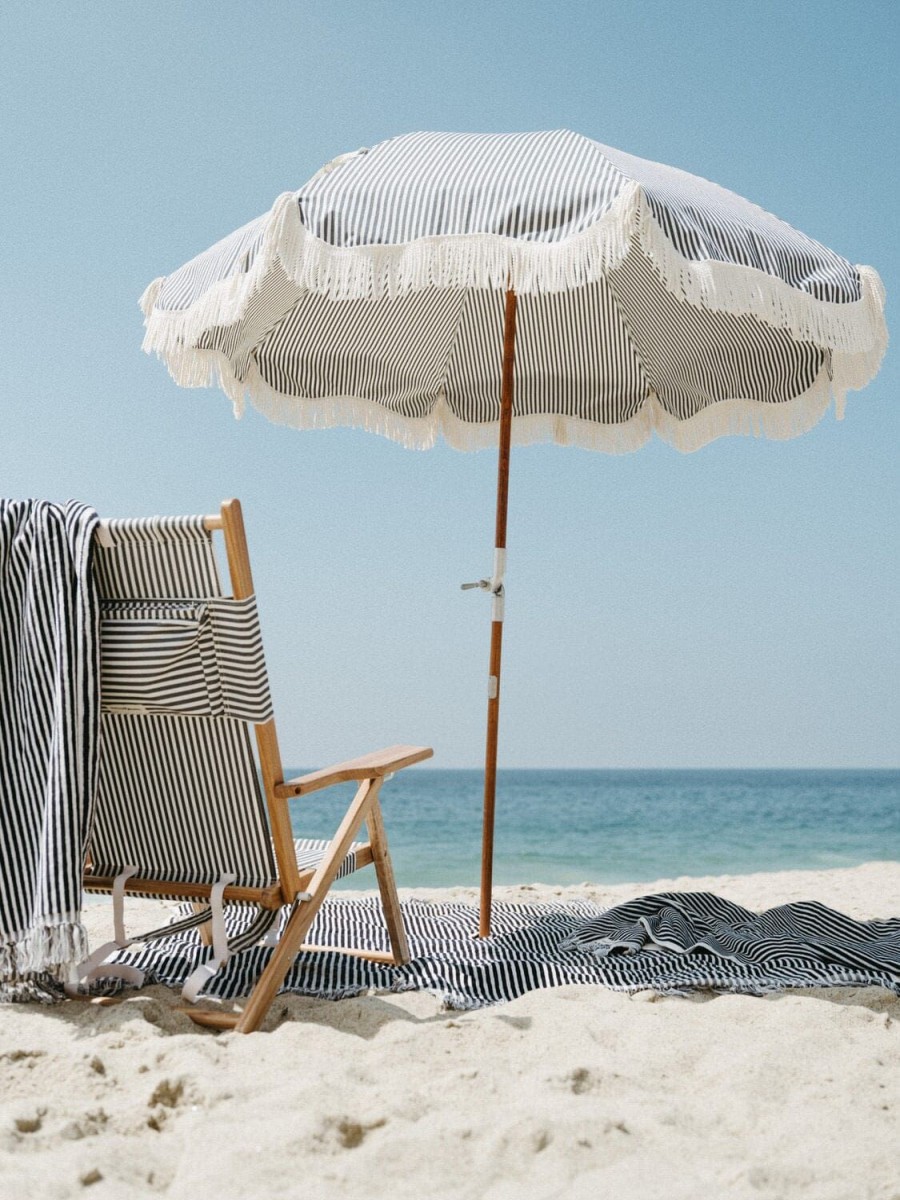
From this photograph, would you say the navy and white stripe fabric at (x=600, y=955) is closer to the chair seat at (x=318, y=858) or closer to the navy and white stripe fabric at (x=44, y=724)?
the chair seat at (x=318, y=858)

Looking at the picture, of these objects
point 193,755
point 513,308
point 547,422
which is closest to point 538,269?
point 513,308

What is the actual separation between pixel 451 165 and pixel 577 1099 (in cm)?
220

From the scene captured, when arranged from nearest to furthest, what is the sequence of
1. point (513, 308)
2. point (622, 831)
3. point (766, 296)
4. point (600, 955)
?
point (766, 296) → point (600, 955) → point (513, 308) → point (622, 831)

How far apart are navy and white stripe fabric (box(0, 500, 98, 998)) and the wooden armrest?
0.42m

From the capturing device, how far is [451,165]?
8.46 feet

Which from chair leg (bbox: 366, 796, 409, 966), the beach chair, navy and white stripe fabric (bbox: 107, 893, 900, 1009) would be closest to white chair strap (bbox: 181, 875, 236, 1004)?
the beach chair

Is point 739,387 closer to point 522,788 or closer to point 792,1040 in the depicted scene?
point 792,1040

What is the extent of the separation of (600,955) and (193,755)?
4.01 ft

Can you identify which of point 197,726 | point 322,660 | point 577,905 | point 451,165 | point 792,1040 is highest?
point 451,165

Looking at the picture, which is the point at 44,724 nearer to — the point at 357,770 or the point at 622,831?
the point at 357,770

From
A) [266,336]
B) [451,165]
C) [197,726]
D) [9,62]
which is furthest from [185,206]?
[197,726]

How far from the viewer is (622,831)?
56.0 feet

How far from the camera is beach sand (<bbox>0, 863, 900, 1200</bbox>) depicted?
1.29 metres

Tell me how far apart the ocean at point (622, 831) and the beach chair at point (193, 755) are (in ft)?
19.2
